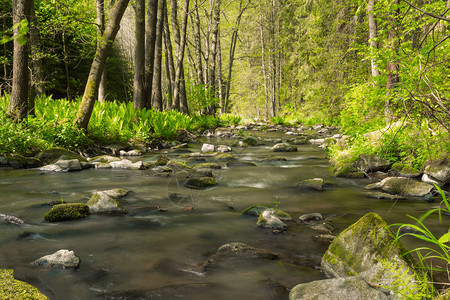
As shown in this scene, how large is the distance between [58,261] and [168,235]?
1143 mm

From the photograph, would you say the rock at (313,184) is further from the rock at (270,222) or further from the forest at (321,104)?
the rock at (270,222)

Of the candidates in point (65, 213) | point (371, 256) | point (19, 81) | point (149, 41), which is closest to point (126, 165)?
point (19, 81)

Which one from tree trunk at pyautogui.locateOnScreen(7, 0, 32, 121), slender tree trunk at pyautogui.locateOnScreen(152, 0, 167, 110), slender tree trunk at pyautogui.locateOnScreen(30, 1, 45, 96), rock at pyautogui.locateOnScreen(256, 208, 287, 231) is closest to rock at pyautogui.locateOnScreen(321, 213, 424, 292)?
rock at pyautogui.locateOnScreen(256, 208, 287, 231)

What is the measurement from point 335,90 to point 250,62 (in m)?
25.1

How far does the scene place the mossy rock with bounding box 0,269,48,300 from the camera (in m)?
2.09

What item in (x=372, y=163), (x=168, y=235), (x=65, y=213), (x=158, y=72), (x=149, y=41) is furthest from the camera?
(x=158, y=72)

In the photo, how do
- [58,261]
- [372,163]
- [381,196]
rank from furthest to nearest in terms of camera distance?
[372,163] → [381,196] → [58,261]

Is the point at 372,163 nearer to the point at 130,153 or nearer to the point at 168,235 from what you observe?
the point at 168,235

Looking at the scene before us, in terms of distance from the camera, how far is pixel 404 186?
5355 mm

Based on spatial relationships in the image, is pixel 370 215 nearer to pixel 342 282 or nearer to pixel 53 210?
pixel 342 282

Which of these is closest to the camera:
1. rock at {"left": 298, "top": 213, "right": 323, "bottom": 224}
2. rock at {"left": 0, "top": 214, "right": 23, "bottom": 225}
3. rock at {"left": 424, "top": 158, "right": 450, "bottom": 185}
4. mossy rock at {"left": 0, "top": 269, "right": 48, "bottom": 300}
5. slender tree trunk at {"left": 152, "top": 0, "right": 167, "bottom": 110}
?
mossy rock at {"left": 0, "top": 269, "right": 48, "bottom": 300}

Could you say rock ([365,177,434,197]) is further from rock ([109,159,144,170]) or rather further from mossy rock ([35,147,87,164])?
mossy rock ([35,147,87,164])

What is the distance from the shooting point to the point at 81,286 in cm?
246

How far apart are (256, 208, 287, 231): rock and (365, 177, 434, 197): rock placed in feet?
8.07
